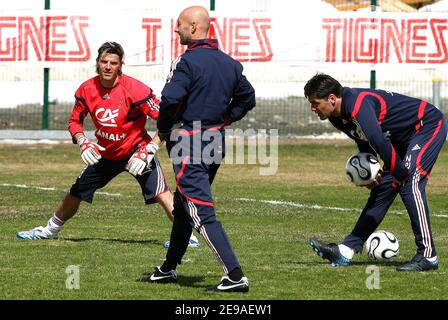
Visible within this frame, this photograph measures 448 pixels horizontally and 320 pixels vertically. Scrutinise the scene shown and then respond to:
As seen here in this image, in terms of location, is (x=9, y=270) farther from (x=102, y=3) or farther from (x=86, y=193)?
(x=102, y=3)

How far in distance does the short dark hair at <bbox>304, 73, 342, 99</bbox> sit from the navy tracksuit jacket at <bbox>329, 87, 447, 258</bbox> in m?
0.12

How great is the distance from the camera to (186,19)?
8656 millimetres

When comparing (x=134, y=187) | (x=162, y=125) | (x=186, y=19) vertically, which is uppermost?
(x=186, y=19)

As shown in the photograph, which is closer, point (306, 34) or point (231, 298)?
point (231, 298)

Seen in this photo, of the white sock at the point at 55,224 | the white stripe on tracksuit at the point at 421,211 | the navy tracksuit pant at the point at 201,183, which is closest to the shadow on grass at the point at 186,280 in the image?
the navy tracksuit pant at the point at 201,183

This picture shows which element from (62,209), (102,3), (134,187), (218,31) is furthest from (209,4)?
(62,209)

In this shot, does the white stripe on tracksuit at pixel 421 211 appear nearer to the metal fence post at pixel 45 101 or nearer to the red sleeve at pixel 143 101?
the red sleeve at pixel 143 101

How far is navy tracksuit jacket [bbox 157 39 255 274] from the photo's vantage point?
28.2ft

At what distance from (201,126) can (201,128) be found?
0.05 ft

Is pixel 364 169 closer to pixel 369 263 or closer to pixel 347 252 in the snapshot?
pixel 347 252

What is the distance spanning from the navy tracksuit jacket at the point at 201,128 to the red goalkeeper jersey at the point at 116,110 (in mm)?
2646

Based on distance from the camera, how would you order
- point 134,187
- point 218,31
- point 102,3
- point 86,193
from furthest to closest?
point 102,3 < point 218,31 < point 134,187 < point 86,193

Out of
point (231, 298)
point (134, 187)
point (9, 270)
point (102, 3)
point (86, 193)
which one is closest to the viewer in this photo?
point (231, 298)

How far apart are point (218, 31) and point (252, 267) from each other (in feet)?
41.4
